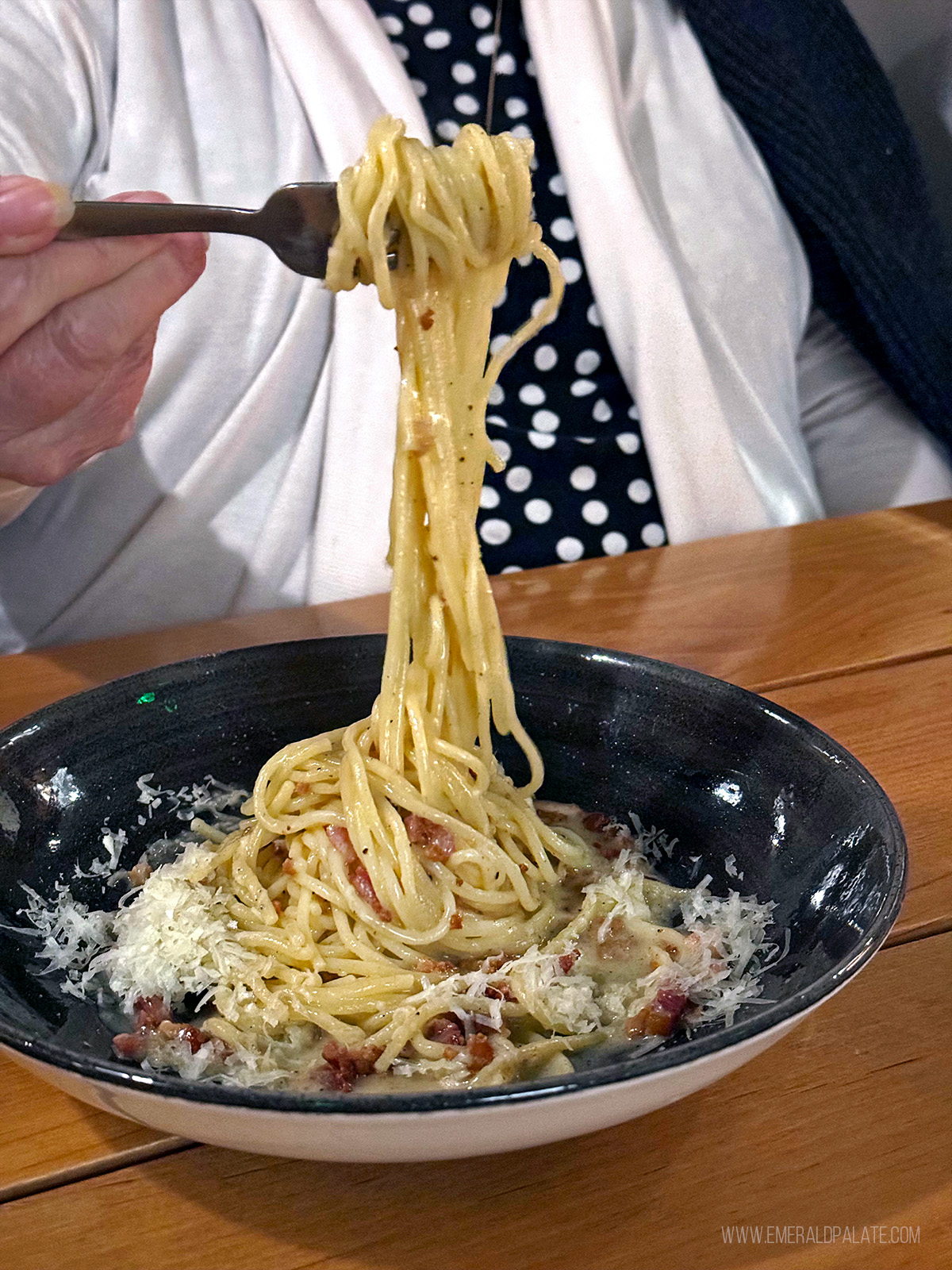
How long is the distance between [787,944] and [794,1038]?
58 mm

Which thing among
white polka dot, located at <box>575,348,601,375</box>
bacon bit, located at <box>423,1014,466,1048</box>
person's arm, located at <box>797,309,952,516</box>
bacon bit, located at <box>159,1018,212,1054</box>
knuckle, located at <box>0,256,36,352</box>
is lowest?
person's arm, located at <box>797,309,952,516</box>

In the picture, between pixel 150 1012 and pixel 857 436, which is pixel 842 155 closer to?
pixel 857 436

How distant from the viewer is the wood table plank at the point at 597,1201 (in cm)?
56

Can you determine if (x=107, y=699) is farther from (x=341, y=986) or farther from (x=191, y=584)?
(x=191, y=584)

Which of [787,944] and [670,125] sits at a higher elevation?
[670,125]

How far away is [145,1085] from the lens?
1.63 ft

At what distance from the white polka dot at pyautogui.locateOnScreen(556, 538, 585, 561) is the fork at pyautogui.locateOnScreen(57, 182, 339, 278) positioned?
2.60ft

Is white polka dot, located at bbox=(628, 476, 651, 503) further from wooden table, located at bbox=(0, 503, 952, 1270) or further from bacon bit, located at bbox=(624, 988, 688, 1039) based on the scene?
bacon bit, located at bbox=(624, 988, 688, 1039)

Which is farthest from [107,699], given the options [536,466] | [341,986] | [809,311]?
[809,311]

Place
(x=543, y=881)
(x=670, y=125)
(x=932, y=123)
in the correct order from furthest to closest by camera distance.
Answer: (x=932, y=123) → (x=670, y=125) → (x=543, y=881)

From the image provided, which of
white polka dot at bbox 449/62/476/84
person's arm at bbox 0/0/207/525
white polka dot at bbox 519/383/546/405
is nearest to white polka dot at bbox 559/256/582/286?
white polka dot at bbox 519/383/546/405

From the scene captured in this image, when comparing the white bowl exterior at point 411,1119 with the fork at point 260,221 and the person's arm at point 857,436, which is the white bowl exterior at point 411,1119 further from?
the person's arm at point 857,436

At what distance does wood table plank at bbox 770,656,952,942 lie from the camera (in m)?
0.84

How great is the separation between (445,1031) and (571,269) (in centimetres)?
120
